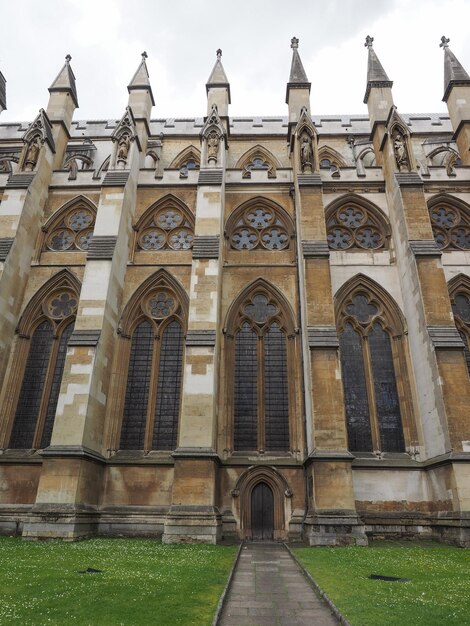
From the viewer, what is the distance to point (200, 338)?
14602mm

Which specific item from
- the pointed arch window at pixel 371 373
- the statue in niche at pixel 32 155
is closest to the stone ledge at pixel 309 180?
the pointed arch window at pixel 371 373

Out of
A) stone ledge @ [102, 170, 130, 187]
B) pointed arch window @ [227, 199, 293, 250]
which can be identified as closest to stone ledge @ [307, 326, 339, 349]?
pointed arch window @ [227, 199, 293, 250]

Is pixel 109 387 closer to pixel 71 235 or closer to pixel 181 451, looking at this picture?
pixel 181 451

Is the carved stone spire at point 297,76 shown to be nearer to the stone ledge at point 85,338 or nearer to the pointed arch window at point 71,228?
the pointed arch window at point 71,228

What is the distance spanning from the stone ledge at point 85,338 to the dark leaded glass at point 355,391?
28.6 ft

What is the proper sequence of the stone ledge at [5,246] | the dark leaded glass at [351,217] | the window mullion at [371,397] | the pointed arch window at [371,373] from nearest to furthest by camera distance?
the window mullion at [371,397] → the pointed arch window at [371,373] → the stone ledge at [5,246] → the dark leaded glass at [351,217]

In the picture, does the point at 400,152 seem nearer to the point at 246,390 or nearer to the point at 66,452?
the point at 246,390

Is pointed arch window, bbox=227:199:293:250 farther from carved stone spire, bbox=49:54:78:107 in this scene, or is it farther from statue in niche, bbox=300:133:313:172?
carved stone spire, bbox=49:54:78:107

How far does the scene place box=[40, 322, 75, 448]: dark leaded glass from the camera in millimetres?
15391

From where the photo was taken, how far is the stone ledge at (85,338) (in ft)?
47.6

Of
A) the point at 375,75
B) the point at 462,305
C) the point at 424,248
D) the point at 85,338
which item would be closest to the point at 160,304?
the point at 85,338

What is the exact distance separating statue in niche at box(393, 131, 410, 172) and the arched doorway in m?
13.4

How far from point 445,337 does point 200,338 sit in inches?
309

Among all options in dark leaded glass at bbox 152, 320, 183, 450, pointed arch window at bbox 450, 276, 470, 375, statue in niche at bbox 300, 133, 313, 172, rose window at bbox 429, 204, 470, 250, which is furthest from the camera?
statue in niche at bbox 300, 133, 313, 172
